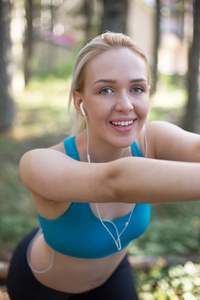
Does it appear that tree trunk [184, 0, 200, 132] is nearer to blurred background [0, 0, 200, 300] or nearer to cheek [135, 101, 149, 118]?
blurred background [0, 0, 200, 300]

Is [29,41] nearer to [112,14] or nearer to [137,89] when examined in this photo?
[112,14]

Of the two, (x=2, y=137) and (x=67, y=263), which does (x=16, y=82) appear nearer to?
(x=2, y=137)

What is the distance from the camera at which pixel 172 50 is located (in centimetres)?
2692

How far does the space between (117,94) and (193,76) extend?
5657mm

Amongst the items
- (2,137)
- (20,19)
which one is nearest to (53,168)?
(2,137)

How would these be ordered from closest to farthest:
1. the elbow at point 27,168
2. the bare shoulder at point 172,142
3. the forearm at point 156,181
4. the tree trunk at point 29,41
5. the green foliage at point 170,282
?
the forearm at point 156,181
the elbow at point 27,168
the bare shoulder at point 172,142
the green foliage at point 170,282
the tree trunk at point 29,41

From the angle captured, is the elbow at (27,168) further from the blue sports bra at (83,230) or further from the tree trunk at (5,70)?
the tree trunk at (5,70)

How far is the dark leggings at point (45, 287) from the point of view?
77.5 inches

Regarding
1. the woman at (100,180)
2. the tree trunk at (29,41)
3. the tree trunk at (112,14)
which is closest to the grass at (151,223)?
the woman at (100,180)

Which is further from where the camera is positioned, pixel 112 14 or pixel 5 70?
pixel 5 70

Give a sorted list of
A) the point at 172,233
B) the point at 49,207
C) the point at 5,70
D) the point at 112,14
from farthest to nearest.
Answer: the point at 5,70
the point at 112,14
the point at 172,233
the point at 49,207

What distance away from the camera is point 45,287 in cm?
197

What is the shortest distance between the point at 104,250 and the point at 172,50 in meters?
26.9

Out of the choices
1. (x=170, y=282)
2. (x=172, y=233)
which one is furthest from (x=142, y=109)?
(x=172, y=233)
